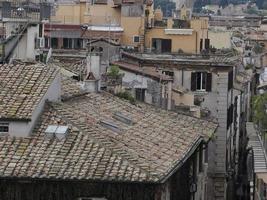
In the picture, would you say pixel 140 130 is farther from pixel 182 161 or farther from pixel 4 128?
pixel 4 128

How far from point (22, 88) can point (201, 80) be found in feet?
103

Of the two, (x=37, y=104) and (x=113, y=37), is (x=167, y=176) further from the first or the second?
(x=113, y=37)

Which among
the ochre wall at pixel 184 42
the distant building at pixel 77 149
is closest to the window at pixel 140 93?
the distant building at pixel 77 149

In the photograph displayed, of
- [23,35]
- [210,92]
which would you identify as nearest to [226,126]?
[210,92]

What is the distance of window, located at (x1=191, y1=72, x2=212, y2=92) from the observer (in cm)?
6053

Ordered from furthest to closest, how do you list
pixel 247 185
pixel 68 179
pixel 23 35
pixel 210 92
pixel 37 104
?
pixel 247 185, pixel 210 92, pixel 23 35, pixel 37 104, pixel 68 179

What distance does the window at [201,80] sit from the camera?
6053cm

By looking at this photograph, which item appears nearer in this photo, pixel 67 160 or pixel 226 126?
pixel 67 160

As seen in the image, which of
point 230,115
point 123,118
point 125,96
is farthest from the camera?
point 230,115

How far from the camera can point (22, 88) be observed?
99.2 feet

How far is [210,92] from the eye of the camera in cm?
6022

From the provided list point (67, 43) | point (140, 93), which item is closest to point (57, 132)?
point (140, 93)

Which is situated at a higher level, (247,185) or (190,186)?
(190,186)

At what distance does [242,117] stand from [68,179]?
57809mm
